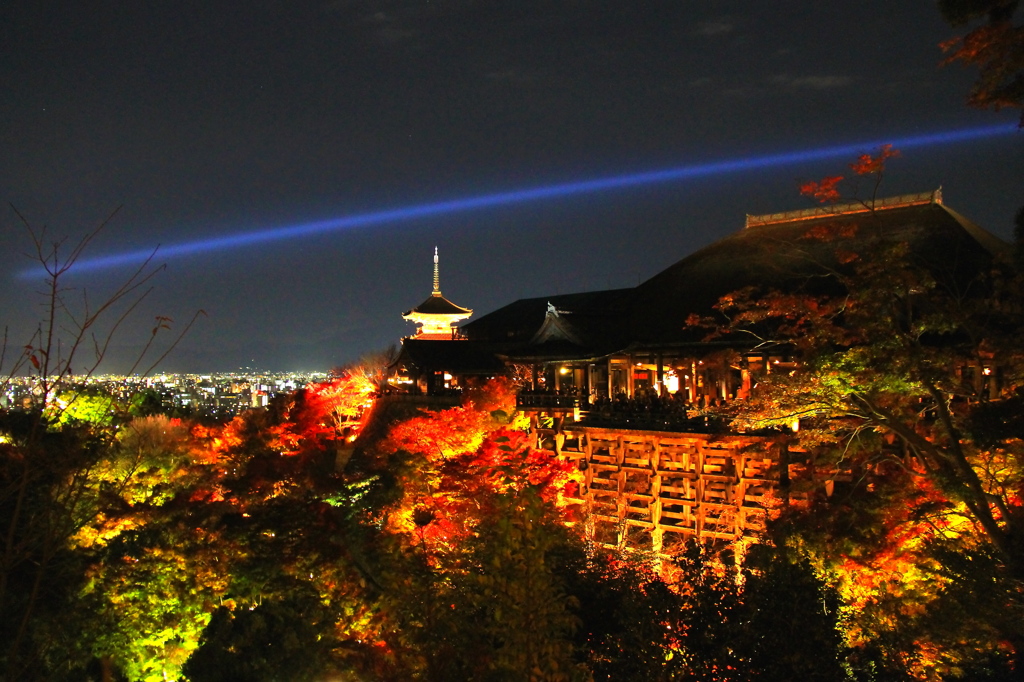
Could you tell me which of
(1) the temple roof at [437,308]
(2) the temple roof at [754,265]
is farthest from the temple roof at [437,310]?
(2) the temple roof at [754,265]

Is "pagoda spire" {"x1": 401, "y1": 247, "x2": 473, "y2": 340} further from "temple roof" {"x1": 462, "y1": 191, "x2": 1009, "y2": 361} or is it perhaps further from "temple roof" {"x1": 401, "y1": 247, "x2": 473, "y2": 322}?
"temple roof" {"x1": 462, "y1": 191, "x2": 1009, "y2": 361}

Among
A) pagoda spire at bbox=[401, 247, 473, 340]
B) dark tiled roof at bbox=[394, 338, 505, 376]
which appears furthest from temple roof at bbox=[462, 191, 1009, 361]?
pagoda spire at bbox=[401, 247, 473, 340]

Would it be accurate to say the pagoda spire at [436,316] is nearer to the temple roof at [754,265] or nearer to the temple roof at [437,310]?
the temple roof at [437,310]

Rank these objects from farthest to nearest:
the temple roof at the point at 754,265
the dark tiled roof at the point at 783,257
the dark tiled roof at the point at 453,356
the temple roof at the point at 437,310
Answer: the temple roof at the point at 437,310 < the dark tiled roof at the point at 453,356 < the temple roof at the point at 754,265 < the dark tiled roof at the point at 783,257

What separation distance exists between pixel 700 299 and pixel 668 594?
16.3m

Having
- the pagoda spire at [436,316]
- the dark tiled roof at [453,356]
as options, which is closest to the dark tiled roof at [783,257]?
the dark tiled roof at [453,356]

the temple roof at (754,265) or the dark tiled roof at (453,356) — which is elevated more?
the temple roof at (754,265)

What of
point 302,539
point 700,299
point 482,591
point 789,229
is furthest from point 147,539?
point 789,229

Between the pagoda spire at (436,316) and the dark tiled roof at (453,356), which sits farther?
the pagoda spire at (436,316)

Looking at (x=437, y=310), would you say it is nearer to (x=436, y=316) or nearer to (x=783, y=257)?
(x=436, y=316)

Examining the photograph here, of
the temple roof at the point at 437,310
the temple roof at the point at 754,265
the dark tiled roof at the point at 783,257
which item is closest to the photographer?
the dark tiled roof at the point at 783,257

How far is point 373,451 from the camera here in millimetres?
27688

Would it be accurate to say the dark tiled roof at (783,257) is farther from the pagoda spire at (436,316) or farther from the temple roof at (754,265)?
the pagoda spire at (436,316)

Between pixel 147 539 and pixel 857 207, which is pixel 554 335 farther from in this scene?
pixel 147 539
